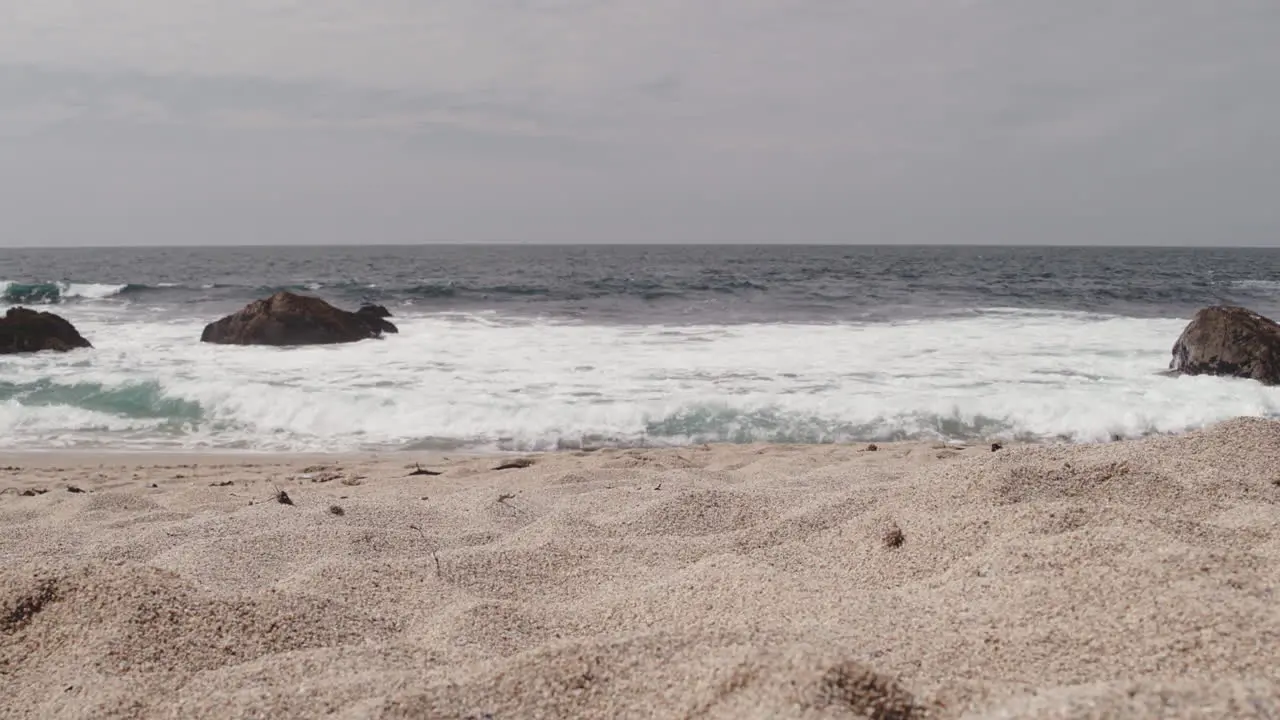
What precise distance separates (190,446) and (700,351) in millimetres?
6302

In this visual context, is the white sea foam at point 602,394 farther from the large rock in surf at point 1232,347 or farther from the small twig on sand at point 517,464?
the small twig on sand at point 517,464

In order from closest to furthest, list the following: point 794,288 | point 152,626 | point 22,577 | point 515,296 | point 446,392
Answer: point 152,626 → point 22,577 → point 446,392 → point 515,296 → point 794,288

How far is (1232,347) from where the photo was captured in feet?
27.6

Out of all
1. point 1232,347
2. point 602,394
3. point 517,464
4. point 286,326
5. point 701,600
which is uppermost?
point 1232,347

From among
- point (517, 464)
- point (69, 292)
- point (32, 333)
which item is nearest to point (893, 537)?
point (517, 464)

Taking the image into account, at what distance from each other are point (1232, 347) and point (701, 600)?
337 inches

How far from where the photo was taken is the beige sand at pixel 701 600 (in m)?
1.58

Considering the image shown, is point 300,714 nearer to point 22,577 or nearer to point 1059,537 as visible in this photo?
point 22,577

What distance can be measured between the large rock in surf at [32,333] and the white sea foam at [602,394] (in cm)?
57

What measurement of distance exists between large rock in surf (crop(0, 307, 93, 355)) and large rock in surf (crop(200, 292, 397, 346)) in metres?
1.75

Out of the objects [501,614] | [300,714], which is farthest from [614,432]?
[300,714]

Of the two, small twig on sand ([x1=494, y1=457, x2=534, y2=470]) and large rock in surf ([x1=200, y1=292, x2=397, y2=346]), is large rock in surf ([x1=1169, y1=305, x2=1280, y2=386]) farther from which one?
large rock in surf ([x1=200, y1=292, x2=397, y2=346])

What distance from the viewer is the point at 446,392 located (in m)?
7.97

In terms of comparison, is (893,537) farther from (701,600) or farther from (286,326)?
(286,326)
